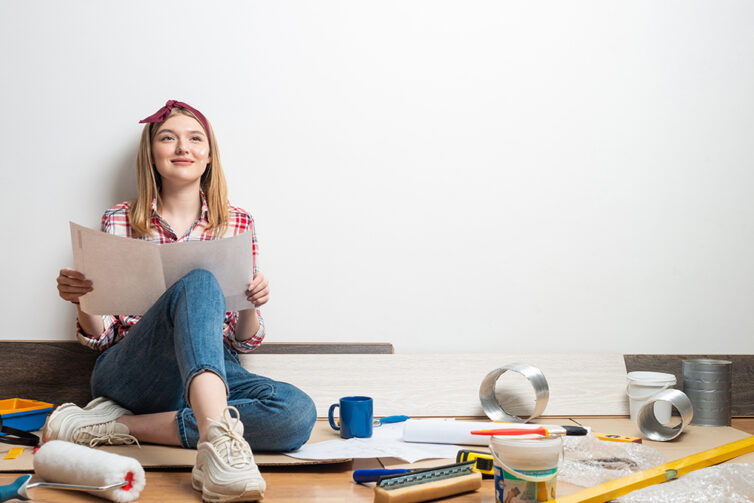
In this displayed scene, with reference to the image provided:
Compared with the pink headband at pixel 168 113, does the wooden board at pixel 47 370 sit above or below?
below

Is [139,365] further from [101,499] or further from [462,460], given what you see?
[462,460]

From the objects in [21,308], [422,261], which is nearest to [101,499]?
[21,308]

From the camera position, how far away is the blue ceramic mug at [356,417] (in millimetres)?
1612

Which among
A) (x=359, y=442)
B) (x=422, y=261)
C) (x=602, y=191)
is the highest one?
(x=602, y=191)

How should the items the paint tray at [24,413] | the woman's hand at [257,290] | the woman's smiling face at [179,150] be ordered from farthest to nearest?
the woman's smiling face at [179,150], the paint tray at [24,413], the woman's hand at [257,290]

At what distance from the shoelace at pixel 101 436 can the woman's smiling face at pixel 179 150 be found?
640 millimetres

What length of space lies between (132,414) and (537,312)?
1.19 meters

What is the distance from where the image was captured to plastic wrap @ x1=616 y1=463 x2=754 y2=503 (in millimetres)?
1122

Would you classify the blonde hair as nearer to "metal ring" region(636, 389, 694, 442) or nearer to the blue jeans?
the blue jeans

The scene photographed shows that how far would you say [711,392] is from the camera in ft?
6.24

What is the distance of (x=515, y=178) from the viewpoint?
6.91 ft

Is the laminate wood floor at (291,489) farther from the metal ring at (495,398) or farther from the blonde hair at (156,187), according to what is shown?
the blonde hair at (156,187)

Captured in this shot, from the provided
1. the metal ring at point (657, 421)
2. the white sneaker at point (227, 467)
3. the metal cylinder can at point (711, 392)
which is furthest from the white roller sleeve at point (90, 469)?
the metal cylinder can at point (711, 392)

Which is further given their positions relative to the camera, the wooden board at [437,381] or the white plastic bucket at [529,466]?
the wooden board at [437,381]
